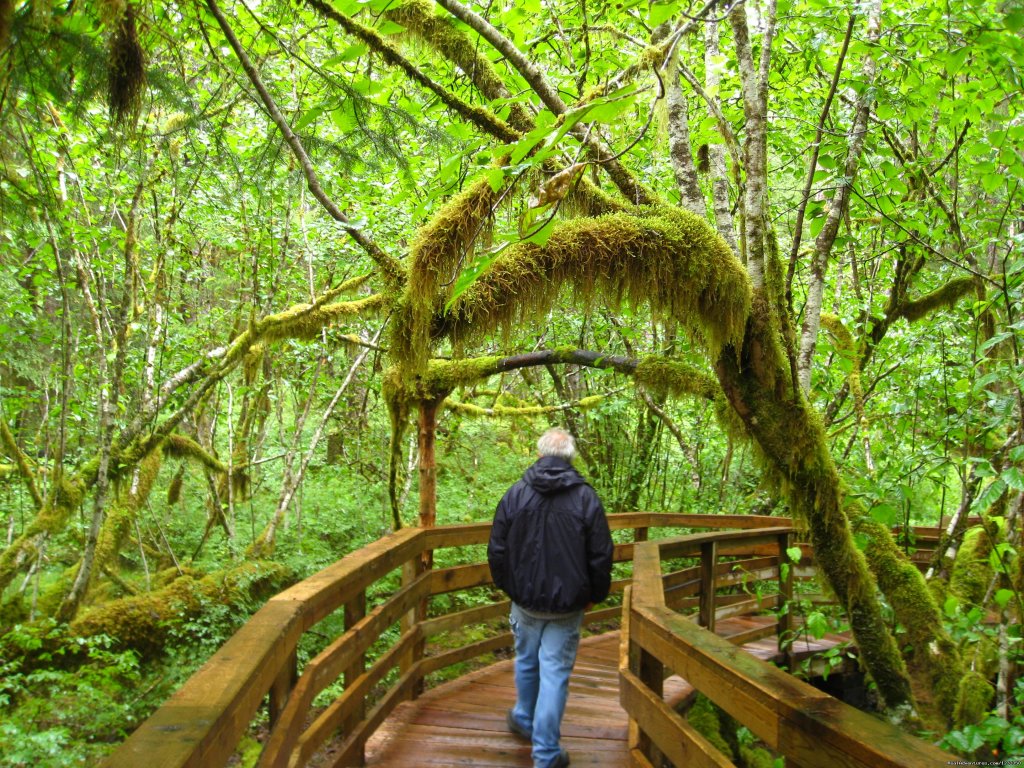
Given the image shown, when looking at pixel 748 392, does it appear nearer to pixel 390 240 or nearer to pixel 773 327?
pixel 773 327

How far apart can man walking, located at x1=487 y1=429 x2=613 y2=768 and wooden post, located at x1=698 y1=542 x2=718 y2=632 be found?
1850 millimetres

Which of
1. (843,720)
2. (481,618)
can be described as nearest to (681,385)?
(481,618)

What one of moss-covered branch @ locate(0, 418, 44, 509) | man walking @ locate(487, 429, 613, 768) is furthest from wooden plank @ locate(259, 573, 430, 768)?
moss-covered branch @ locate(0, 418, 44, 509)

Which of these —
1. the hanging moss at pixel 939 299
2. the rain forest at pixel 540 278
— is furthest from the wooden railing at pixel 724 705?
the hanging moss at pixel 939 299

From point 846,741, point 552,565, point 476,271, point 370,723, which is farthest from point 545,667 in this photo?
point 476,271

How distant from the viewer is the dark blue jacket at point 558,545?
3691mm

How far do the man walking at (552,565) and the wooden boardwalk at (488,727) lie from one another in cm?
40

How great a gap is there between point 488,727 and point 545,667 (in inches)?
35.7

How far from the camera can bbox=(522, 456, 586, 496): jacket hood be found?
12.3 ft

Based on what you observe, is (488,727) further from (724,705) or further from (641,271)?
(641,271)

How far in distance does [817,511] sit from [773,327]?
133cm

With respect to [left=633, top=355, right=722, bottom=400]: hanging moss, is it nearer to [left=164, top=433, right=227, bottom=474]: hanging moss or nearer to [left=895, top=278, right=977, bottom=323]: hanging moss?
[left=895, top=278, right=977, bottom=323]: hanging moss

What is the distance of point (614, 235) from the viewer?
373 cm

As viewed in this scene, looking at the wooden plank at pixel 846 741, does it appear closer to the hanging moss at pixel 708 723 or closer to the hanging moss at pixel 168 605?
the hanging moss at pixel 708 723
